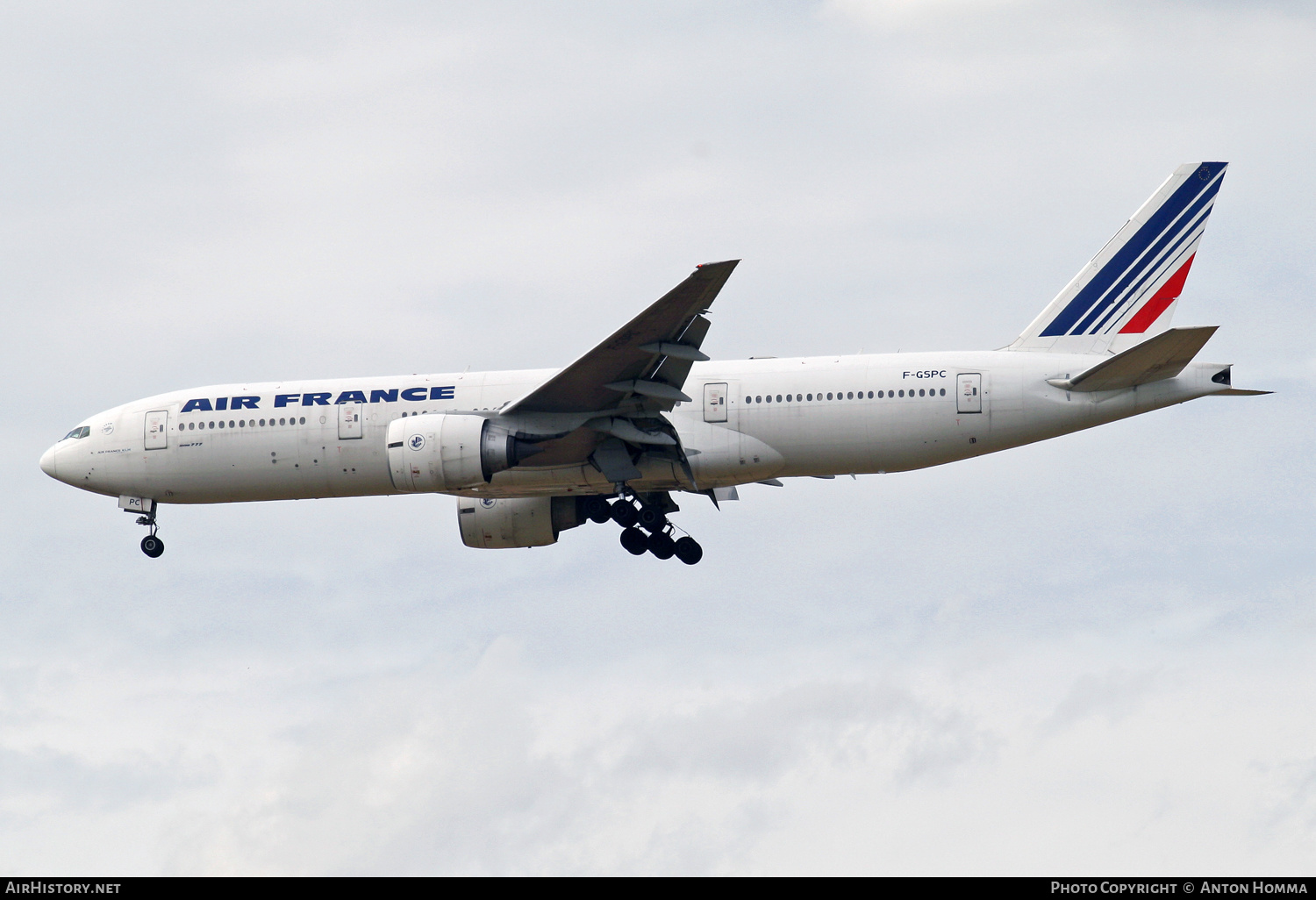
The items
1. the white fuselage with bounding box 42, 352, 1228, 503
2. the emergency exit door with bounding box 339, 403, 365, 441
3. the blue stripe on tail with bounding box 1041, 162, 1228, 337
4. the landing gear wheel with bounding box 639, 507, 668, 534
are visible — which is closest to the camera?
Answer: the white fuselage with bounding box 42, 352, 1228, 503

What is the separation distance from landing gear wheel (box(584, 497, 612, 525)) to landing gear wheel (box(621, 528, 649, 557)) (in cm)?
196

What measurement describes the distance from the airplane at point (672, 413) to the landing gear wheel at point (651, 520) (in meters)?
0.05

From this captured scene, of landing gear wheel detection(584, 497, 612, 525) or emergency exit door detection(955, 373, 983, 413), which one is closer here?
emergency exit door detection(955, 373, 983, 413)

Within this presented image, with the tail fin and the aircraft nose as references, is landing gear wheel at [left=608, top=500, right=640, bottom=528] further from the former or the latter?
the aircraft nose

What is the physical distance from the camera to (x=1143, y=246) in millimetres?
38062

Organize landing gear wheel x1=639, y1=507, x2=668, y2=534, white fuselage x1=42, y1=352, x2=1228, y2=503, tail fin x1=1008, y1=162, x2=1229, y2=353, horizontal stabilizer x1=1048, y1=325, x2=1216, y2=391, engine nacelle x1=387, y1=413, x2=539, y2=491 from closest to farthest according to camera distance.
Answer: horizontal stabilizer x1=1048, y1=325, x2=1216, y2=391 < engine nacelle x1=387, y1=413, x2=539, y2=491 < white fuselage x1=42, y1=352, x2=1228, y2=503 < tail fin x1=1008, y1=162, x2=1229, y2=353 < landing gear wheel x1=639, y1=507, x2=668, y2=534

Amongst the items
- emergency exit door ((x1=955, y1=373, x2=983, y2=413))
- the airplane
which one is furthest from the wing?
emergency exit door ((x1=955, y1=373, x2=983, y2=413))

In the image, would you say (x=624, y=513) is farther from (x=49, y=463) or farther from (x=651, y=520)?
(x=49, y=463)

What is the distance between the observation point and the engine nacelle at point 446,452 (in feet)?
Answer: 114

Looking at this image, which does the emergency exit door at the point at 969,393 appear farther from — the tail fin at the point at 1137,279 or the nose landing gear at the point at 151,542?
the nose landing gear at the point at 151,542

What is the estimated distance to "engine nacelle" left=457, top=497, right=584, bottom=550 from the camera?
4106cm

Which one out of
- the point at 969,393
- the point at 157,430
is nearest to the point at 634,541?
the point at 969,393
